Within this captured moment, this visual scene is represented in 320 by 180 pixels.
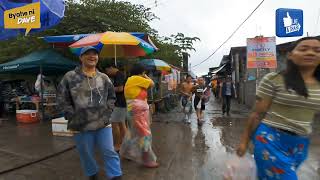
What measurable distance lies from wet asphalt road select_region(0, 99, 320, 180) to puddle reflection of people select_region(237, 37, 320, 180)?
410mm

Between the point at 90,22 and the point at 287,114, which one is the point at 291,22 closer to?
the point at 90,22

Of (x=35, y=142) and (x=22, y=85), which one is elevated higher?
(x=22, y=85)

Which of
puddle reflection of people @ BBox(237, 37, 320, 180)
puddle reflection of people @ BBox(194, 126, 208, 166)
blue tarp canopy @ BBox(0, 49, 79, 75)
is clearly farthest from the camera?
blue tarp canopy @ BBox(0, 49, 79, 75)

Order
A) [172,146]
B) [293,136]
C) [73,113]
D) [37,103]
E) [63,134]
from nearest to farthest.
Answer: [293,136] → [73,113] → [172,146] → [63,134] → [37,103]

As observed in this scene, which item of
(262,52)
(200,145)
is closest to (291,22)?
(262,52)

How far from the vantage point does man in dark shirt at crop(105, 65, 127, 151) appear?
274 inches

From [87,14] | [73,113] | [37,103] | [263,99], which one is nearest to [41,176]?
[73,113]

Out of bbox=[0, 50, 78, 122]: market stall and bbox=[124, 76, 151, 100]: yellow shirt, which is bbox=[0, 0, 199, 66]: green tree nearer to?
bbox=[0, 50, 78, 122]: market stall

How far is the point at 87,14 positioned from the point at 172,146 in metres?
7.81

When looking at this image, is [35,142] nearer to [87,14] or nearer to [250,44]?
[87,14]

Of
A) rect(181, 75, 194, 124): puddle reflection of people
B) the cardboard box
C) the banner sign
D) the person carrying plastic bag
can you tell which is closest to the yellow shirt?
the person carrying plastic bag

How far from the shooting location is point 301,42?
124 inches

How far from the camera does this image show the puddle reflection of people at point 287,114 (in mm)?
2979

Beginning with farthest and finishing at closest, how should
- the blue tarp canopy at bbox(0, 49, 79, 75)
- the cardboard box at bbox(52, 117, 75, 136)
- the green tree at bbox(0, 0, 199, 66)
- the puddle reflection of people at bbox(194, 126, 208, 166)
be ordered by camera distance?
the green tree at bbox(0, 0, 199, 66), the blue tarp canopy at bbox(0, 49, 79, 75), the cardboard box at bbox(52, 117, 75, 136), the puddle reflection of people at bbox(194, 126, 208, 166)
